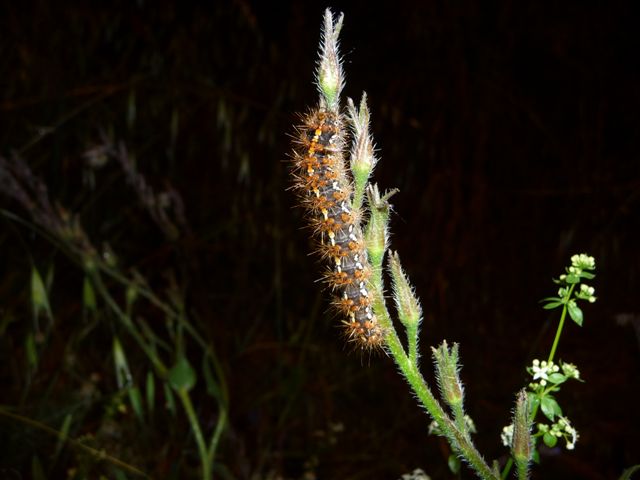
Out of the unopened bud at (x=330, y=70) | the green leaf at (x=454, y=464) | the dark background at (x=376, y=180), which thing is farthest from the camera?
the dark background at (x=376, y=180)

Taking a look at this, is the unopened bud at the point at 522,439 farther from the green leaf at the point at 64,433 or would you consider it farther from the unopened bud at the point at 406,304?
the green leaf at the point at 64,433

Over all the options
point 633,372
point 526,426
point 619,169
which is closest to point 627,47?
point 619,169

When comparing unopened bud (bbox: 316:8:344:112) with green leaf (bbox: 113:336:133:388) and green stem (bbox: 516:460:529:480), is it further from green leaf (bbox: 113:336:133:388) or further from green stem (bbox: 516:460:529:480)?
green leaf (bbox: 113:336:133:388)

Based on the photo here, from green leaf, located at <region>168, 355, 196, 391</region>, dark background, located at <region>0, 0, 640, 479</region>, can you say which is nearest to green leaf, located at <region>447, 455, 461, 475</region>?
green leaf, located at <region>168, 355, 196, 391</region>

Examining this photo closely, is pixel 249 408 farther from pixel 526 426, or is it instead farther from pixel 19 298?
pixel 526 426

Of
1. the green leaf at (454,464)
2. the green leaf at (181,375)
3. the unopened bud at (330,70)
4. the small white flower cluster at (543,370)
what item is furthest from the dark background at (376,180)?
the unopened bud at (330,70)

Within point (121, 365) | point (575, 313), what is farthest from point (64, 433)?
point (575, 313)
